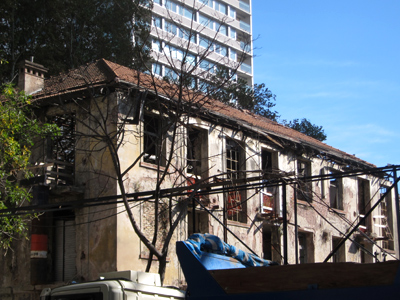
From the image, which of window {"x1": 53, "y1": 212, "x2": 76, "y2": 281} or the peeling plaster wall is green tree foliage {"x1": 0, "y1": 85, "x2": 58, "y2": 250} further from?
window {"x1": 53, "y1": 212, "x2": 76, "y2": 281}

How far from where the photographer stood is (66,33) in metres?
30.7

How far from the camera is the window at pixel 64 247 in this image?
19853 mm

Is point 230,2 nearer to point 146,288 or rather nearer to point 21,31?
point 21,31

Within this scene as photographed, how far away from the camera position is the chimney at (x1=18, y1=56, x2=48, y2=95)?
21938 mm

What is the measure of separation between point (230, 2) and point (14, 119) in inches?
2412

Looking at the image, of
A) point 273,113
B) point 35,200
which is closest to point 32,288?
point 35,200

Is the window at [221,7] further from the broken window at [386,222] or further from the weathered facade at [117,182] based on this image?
the weathered facade at [117,182]

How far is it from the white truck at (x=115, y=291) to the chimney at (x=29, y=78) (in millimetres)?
13858

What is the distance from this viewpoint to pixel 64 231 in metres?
20.3

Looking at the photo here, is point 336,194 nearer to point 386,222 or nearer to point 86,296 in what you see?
point 386,222

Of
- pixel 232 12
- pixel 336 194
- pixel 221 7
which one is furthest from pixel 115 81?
pixel 232 12

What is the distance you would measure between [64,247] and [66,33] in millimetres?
14663

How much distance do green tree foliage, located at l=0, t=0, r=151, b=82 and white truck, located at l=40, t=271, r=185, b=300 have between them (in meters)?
20.8

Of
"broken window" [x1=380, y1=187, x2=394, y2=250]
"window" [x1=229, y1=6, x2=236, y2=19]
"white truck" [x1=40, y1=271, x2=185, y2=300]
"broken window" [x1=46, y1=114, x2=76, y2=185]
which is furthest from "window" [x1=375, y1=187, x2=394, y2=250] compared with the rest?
"window" [x1=229, y1=6, x2=236, y2=19]
